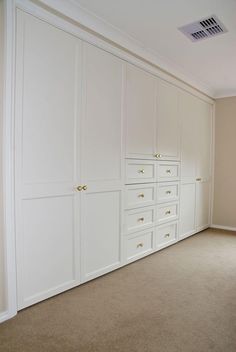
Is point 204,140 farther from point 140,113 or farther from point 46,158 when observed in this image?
point 46,158

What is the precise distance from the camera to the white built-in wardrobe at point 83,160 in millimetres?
1943

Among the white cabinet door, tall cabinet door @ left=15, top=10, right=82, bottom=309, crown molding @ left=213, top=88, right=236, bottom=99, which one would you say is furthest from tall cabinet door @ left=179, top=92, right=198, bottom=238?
tall cabinet door @ left=15, top=10, right=82, bottom=309

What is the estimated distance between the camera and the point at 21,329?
1739mm

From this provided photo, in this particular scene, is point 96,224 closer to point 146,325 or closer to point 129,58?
point 146,325

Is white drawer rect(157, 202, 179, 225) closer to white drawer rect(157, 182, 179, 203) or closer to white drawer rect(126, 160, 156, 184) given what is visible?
white drawer rect(157, 182, 179, 203)

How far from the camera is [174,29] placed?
2.46 metres

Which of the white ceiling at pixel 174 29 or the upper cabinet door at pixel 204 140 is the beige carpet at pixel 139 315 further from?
the white ceiling at pixel 174 29

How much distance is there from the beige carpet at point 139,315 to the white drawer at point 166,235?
53 centimetres

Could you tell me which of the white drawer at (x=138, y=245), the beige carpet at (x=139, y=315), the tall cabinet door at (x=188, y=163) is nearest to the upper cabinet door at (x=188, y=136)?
the tall cabinet door at (x=188, y=163)

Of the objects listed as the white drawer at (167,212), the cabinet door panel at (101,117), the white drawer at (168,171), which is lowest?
the white drawer at (167,212)

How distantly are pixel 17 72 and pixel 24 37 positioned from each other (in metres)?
0.27

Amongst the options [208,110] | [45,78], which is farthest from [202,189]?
[45,78]

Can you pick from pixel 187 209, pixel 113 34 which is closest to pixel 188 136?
pixel 187 209

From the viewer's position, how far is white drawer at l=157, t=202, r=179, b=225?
3371 millimetres
